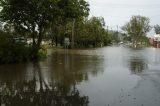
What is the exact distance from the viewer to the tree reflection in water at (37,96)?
10422 millimetres

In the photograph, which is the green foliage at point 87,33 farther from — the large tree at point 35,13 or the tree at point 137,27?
the large tree at point 35,13

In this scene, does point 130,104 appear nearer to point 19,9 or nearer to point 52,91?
point 52,91

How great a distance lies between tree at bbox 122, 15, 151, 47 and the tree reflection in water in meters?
114

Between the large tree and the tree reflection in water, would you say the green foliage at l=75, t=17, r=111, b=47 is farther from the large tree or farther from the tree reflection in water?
the tree reflection in water

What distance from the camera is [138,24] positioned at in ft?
412

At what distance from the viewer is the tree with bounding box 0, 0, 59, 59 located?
99.9ft

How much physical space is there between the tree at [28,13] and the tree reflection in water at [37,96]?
1656cm

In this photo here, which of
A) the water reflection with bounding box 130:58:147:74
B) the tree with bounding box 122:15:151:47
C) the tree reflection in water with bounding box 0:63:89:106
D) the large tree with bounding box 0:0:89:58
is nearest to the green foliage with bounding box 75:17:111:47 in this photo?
the tree with bounding box 122:15:151:47

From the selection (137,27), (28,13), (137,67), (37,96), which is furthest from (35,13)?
(137,27)

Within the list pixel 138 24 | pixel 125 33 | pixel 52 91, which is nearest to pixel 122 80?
pixel 52 91

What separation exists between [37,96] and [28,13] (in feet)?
66.9

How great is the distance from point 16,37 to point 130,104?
20.2 meters

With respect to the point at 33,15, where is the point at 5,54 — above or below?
below

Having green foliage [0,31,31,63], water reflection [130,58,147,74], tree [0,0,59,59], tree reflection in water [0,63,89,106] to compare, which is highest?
tree [0,0,59,59]
